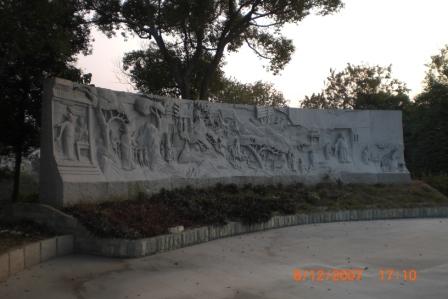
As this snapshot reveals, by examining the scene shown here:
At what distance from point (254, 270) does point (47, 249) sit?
3147 millimetres

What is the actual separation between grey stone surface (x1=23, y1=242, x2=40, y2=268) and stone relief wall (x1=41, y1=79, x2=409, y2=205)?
183cm

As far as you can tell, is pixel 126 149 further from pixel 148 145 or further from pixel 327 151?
pixel 327 151

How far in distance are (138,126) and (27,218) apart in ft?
11.7

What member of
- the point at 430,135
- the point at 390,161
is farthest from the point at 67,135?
the point at 430,135

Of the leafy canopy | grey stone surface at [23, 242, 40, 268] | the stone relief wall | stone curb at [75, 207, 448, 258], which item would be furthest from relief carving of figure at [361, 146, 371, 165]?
grey stone surface at [23, 242, 40, 268]

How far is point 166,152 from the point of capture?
11539 millimetres

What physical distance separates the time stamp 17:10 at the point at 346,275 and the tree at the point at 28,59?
18.8 feet

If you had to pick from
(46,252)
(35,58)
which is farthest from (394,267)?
(35,58)

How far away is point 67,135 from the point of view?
8.94 meters

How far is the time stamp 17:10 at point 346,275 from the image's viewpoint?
5.97 meters

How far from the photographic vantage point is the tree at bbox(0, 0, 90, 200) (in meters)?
7.56

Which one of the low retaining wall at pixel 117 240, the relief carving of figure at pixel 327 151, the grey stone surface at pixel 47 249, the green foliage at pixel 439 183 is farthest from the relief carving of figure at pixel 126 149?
the green foliage at pixel 439 183

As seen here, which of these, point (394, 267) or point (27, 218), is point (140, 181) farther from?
point (394, 267)

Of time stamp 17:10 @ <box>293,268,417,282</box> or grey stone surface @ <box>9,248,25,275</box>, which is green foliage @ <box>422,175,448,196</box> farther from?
grey stone surface @ <box>9,248,25,275</box>
